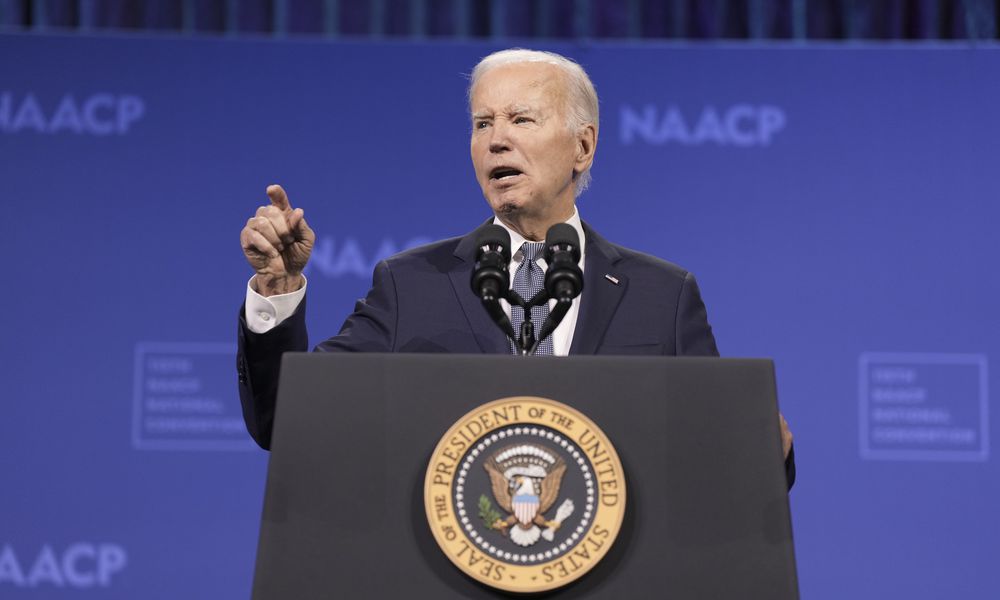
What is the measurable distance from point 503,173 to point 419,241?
5.09 ft

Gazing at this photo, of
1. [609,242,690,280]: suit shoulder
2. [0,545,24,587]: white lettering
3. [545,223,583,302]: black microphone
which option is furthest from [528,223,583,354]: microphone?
[0,545,24,587]: white lettering

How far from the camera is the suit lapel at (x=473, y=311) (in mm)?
1807

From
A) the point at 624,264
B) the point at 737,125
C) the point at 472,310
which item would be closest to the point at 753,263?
the point at 737,125

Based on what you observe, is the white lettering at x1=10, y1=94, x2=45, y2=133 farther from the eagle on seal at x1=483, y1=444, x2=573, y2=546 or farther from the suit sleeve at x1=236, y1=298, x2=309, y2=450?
the eagle on seal at x1=483, y1=444, x2=573, y2=546

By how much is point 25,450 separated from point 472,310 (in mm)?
2128

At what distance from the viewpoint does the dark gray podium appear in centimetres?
124

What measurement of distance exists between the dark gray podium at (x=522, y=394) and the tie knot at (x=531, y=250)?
74 centimetres

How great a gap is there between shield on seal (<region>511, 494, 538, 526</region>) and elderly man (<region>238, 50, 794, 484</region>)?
0.51 meters

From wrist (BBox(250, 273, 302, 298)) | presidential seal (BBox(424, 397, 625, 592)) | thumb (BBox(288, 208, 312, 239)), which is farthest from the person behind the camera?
wrist (BBox(250, 273, 302, 298))

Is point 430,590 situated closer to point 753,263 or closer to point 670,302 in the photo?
point 670,302

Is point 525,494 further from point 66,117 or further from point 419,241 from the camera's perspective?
point 66,117

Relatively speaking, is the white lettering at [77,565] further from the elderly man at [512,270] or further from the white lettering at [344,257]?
the elderly man at [512,270]

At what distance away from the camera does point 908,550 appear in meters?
3.42

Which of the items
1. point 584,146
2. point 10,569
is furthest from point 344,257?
point 584,146
